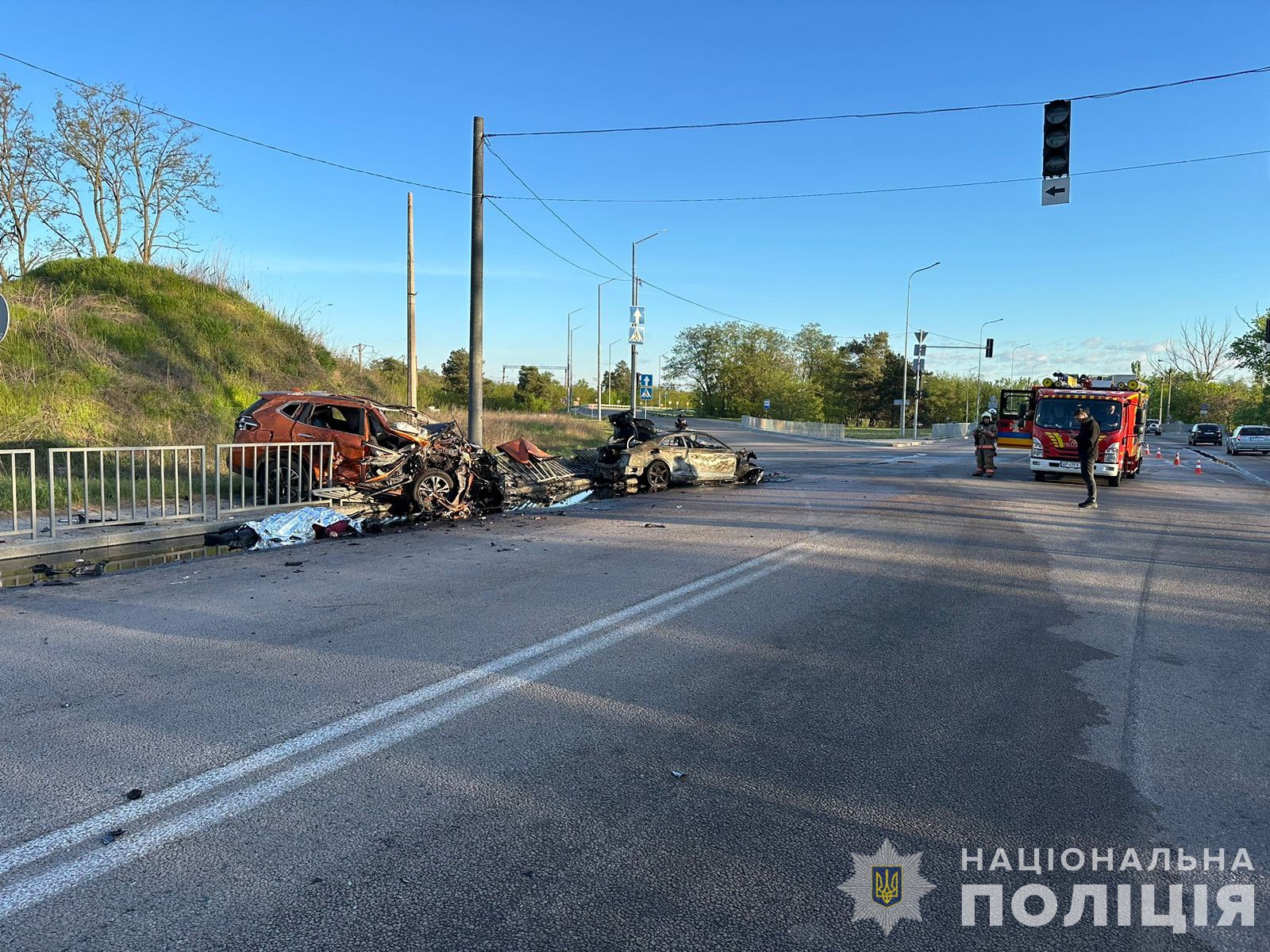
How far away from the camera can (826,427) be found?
6038 cm

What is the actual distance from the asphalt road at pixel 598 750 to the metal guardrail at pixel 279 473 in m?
3.25

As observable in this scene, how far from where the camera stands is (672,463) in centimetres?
1720

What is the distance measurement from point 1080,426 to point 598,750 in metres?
18.3

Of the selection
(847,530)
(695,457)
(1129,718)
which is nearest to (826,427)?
(695,457)

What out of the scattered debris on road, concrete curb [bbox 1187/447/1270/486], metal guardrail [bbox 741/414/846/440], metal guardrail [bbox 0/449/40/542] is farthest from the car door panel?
metal guardrail [bbox 741/414/846/440]

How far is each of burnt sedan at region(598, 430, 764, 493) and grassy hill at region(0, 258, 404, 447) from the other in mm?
10139

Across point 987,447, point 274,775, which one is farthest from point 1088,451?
point 274,775

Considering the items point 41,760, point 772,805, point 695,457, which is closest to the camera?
point 772,805

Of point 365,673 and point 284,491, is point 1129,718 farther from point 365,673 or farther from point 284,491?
point 284,491

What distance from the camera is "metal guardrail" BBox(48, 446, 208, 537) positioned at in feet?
31.8

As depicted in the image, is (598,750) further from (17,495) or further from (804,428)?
(804,428)

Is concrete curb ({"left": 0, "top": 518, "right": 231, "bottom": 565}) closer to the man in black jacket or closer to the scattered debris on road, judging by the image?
the scattered debris on road

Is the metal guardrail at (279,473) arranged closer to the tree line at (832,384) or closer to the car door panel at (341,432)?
the car door panel at (341,432)

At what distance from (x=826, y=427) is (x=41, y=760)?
59.1 metres
